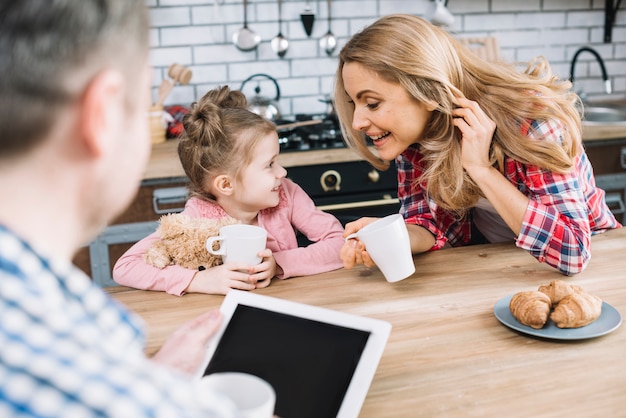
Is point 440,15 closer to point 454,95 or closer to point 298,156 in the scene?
point 298,156

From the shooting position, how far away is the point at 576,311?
1.17 m

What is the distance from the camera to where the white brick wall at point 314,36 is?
3176 millimetres

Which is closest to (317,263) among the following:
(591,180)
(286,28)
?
(591,180)

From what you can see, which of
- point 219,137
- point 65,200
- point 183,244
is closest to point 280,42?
point 219,137

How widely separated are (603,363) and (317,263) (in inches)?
26.4

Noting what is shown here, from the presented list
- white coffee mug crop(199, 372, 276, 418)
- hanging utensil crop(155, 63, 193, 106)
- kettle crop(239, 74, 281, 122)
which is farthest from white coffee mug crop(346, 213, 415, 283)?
hanging utensil crop(155, 63, 193, 106)

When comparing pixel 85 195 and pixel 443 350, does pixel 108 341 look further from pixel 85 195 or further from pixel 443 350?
→ pixel 443 350

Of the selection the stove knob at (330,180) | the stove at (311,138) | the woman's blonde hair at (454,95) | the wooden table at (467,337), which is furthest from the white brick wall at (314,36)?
the wooden table at (467,337)

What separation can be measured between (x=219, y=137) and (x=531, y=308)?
94 centimetres

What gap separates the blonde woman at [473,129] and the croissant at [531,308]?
0.27m

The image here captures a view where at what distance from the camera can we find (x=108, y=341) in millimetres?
563

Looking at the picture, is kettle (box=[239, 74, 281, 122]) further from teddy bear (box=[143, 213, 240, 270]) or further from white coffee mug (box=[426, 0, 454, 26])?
teddy bear (box=[143, 213, 240, 270])

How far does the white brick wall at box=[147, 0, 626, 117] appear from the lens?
10.4ft

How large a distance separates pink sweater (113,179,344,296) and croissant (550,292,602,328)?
53cm
